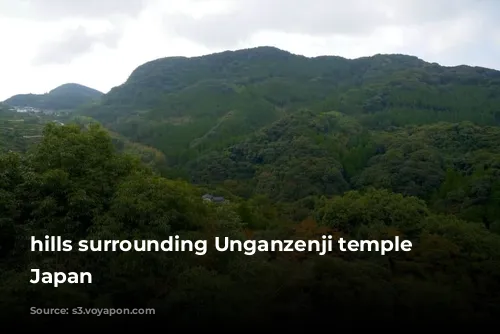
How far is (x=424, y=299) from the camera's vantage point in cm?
1119

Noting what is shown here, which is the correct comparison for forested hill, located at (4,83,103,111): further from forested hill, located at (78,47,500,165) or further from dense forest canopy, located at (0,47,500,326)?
dense forest canopy, located at (0,47,500,326)

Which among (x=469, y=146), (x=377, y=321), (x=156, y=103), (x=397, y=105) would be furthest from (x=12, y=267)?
(x=156, y=103)

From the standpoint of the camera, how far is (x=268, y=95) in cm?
9994

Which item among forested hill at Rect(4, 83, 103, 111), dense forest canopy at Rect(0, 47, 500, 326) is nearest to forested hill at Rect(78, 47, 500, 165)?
forested hill at Rect(4, 83, 103, 111)

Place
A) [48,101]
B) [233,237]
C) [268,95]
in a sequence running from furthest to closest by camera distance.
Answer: [48,101], [268,95], [233,237]

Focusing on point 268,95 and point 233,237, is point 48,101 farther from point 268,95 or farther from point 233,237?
point 233,237

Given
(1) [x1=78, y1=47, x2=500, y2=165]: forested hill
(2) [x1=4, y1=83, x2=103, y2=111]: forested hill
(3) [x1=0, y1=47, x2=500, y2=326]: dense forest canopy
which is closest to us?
(3) [x1=0, y1=47, x2=500, y2=326]: dense forest canopy

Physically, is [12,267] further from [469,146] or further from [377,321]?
[469,146]

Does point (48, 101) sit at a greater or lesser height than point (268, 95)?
greater

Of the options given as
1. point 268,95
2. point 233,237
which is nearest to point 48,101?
point 268,95

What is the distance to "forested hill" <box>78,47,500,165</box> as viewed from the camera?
246 ft

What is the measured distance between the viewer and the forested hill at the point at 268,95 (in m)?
74.9

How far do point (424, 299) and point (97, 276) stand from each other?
280 inches

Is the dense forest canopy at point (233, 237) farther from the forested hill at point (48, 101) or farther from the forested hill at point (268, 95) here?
the forested hill at point (48, 101)
